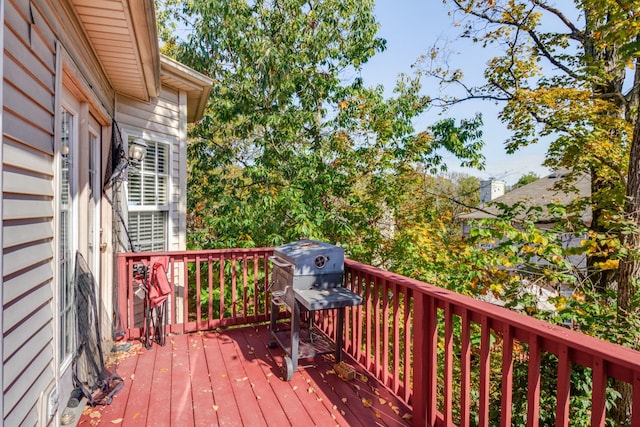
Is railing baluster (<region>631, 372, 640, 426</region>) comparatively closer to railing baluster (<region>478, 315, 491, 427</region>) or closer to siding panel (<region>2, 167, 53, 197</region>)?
railing baluster (<region>478, 315, 491, 427</region>)

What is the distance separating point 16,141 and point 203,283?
5349mm

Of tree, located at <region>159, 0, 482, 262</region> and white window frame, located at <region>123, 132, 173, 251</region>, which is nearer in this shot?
white window frame, located at <region>123, 132, 173, 251</region>

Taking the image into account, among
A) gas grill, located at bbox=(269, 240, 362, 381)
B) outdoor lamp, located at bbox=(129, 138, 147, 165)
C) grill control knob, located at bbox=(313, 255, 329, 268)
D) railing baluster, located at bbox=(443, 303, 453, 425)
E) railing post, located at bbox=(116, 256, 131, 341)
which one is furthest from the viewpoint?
outdoor lamp, located at bbox=(129, 138, 147, 165)

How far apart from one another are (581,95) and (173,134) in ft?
23.2

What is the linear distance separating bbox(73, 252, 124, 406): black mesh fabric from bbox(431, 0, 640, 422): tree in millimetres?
5708

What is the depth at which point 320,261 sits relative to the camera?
2904 millimetres

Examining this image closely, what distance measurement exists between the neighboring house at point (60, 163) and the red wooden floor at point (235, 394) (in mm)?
495

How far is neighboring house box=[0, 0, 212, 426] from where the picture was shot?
1370 millimetres

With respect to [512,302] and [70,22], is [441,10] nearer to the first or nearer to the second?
[512,302]

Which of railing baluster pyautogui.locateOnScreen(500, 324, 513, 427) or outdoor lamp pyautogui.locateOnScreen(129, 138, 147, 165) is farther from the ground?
outdoor lamp pyautogui.locateOnScreen(129, 138, 147, 165)

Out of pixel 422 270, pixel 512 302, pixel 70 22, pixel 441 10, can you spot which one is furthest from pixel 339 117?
pixel 70 22

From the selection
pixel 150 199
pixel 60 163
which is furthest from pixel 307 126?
pixel 60 163

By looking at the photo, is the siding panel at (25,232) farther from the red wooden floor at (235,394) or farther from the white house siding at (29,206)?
the red wooden floor at (235,394)

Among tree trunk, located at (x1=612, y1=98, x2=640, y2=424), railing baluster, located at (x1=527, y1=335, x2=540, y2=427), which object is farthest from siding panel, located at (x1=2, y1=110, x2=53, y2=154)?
tree trunk, located at (x1=612, y1=98, x2=640, y2=424)
